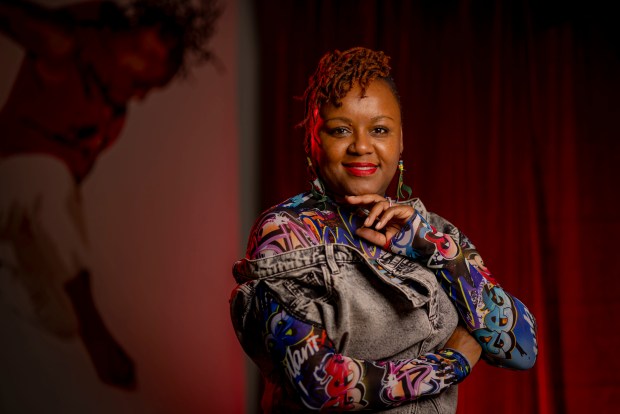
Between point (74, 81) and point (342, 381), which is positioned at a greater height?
point (74, 81)

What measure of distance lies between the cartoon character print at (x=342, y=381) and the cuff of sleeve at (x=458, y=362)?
203 millimetres

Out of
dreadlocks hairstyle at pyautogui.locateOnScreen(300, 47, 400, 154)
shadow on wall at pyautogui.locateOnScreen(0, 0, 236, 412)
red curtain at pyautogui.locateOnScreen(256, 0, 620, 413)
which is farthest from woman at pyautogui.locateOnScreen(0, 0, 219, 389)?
dreadlocks hairstyle at pyautogui.locateOnScreen(300, 47, 400, 154)

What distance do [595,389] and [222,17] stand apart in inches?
86.6

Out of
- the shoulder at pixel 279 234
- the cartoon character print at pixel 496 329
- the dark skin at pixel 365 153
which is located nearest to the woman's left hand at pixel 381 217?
the dark skin at pixel 365 153

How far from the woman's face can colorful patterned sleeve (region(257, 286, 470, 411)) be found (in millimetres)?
314

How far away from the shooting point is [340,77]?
1408 mm

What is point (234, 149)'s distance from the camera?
110 inches

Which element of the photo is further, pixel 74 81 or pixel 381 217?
pixel 74 81

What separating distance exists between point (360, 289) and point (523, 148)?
72.9 inches

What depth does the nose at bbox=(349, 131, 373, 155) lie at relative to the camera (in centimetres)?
138

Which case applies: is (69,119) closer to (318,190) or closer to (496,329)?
(318,190)

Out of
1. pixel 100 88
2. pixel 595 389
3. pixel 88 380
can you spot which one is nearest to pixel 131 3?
pixel 100 88

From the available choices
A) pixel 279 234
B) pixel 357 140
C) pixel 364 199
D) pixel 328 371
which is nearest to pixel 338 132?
pixel 357 140

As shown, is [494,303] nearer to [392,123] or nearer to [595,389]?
[392,123]
